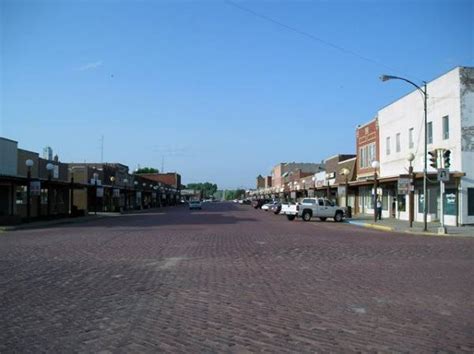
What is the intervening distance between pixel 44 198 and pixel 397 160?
32.6 meters

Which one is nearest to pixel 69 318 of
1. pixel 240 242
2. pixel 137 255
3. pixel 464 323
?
pixel 464 323

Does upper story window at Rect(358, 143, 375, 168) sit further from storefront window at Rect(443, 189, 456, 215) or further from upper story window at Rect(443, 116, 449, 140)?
storefront window at Rect(443, 189, 456, 215)

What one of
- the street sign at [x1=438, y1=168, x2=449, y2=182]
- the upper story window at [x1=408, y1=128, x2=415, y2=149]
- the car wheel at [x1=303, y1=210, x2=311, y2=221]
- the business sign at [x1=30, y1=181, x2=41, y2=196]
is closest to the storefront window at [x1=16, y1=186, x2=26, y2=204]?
the business sign at [x1=30, y1=181, x2=41, y2=196]

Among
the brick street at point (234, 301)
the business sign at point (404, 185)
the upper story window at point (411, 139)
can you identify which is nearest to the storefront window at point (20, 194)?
the brick street at point (234, 301)

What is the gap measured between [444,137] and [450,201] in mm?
4289

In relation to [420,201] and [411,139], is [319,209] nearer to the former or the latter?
[420,201]

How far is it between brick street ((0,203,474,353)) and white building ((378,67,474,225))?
17.9 metres

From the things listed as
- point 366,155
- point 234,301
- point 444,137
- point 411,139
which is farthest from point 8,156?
point 234,301

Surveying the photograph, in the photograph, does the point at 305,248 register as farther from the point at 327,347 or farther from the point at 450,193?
the point at 450,193

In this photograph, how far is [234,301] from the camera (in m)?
9.54

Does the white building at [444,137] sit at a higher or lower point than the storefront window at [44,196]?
higher

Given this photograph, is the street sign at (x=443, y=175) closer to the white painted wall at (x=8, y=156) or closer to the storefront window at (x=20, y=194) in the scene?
the white painted wall at (x=8, y=156)

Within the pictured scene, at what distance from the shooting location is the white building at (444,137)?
33.5m

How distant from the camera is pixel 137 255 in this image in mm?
16922
